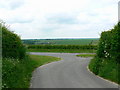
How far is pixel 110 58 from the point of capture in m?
18.1

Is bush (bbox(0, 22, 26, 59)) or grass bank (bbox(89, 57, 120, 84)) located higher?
bush (bbox(0, 22, 26, 59))

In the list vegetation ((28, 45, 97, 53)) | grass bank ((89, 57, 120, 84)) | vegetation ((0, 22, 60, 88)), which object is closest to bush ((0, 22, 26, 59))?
vegetation ((0, 22, 60, 88))

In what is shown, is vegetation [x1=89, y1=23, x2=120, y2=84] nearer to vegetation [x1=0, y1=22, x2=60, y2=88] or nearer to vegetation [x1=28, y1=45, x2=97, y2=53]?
vegetation [x1=0, y1=22, x2=60, y2=88]

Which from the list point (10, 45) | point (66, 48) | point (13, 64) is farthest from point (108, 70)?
point (66, 48)

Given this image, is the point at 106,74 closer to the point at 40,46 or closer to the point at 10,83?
the point at 10,83

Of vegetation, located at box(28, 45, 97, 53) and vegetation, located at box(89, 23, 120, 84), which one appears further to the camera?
vegetation, located at box(28, 45, 97, 53)

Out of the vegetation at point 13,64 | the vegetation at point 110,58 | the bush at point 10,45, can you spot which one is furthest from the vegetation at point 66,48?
the vegetation at point 13,64

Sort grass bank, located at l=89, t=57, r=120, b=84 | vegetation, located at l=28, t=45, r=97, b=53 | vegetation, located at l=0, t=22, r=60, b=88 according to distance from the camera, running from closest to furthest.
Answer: vegetation, located at l=0, t=22, r=60, b=88
grass bank, located at l=89, t=57, r=120, b=84
vegetation, located at l=28, t=45, r=97, b=53

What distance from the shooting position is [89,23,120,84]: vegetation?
15.4 metres

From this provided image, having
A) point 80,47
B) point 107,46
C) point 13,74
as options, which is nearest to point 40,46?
point 80,47

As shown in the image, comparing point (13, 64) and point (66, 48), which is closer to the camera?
point (13, 64)

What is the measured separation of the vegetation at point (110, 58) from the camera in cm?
1543

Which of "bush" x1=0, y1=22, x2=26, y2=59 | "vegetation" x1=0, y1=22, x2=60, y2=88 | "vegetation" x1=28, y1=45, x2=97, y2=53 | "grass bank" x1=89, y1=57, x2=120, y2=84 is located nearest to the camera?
"vegetation" x1=0, y1=22, x2=60, y2=88

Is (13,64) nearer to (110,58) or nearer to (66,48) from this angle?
(110,58)
